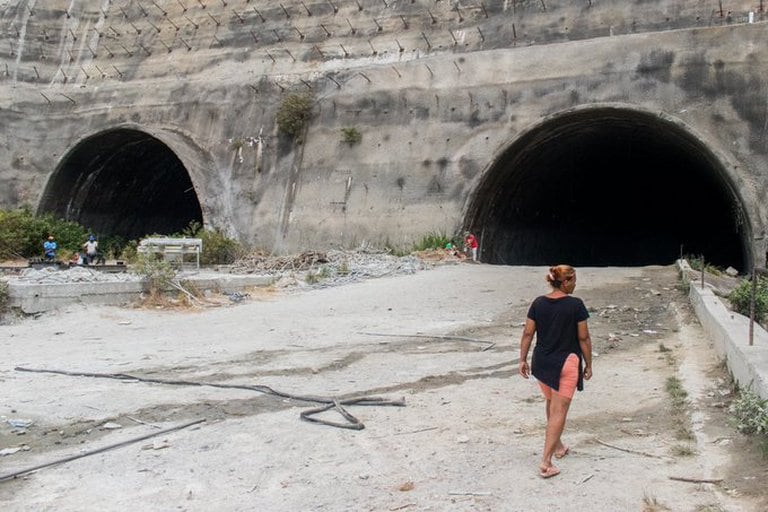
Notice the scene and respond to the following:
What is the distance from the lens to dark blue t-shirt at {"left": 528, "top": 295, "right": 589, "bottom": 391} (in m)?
4.88

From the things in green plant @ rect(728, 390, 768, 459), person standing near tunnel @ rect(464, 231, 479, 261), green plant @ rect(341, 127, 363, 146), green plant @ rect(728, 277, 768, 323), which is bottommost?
green plant @ rect(728, 390, 768, 459)

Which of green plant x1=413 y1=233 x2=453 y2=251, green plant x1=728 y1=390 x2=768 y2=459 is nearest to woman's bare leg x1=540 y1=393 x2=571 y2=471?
green plant x1=728 y1=390 x2=768 y2=459

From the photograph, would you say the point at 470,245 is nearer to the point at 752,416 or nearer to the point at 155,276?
the point at 155,276

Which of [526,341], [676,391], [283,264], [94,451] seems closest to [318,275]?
[283,264]

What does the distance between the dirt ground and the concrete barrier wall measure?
205 millimetres

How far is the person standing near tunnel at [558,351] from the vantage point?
479 cm

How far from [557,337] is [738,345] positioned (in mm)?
2303

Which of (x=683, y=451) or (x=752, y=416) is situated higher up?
(x=752, y=416)

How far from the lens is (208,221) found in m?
22.0

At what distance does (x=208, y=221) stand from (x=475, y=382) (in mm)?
15865

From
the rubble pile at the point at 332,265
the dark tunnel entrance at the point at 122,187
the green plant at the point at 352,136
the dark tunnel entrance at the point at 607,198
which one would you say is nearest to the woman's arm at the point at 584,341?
the rubble pile at the point at 332,265

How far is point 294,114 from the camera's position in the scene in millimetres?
21281

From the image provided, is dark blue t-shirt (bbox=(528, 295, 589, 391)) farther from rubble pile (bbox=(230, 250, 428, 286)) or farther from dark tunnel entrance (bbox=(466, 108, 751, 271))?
dark tunnel entrance (bbox=(466, 108, 751, 271))

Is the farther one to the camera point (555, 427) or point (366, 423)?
point (366, 423)
